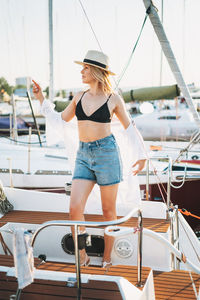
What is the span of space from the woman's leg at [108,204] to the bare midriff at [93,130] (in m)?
0.42

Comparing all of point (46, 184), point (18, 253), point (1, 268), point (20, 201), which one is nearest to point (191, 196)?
point (46, 184)

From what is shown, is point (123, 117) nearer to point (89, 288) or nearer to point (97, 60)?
point (97, 60)

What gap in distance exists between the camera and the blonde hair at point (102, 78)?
2547 mm

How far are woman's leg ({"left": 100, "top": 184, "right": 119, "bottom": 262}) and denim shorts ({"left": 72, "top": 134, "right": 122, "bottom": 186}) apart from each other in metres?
0.06

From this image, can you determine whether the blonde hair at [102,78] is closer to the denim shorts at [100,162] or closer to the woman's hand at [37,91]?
the denim shorts at [100,162]

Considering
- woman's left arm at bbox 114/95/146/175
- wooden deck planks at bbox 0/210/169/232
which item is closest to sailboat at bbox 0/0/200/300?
wooden deck planks at bbox 0/210/169/232

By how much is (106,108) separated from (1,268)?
139cm

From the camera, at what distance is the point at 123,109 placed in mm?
2668

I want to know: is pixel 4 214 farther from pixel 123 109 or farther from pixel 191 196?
pixel 191 196

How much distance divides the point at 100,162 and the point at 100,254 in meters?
1.09

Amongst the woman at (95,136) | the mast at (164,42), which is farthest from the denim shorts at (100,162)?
the mast at (164,42)

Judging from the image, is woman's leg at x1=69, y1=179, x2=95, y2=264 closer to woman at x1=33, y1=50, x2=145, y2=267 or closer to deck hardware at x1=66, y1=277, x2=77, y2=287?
woman at x1=33, y1=50, x2=145, y2=267

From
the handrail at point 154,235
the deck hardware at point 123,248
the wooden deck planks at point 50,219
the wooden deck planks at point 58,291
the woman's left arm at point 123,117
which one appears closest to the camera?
the handrail at point 154,235

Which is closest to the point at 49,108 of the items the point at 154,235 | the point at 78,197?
the point at 78,197
